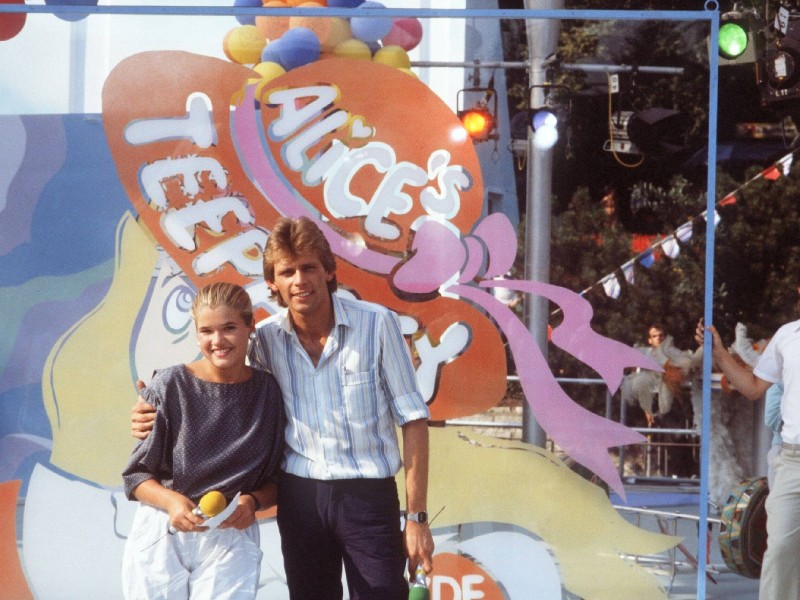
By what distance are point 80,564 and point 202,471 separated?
5.89 feet

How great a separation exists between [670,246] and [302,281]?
2.02 m

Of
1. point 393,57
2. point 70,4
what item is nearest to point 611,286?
point 393,57

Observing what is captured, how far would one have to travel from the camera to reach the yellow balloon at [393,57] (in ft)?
14.8

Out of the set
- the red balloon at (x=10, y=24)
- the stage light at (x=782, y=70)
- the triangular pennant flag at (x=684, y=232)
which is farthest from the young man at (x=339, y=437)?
the stage light at (x=782, y=70)

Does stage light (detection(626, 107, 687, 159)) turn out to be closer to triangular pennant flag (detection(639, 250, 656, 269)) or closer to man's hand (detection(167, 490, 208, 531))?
triangular pennant flag (detection(639, 250, 656, 269))

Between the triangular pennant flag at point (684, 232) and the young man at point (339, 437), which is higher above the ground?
the triangular pennant flag at point (684, 232)

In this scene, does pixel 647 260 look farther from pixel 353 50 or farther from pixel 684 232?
pixel 353 50

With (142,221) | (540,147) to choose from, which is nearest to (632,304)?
(540,147)

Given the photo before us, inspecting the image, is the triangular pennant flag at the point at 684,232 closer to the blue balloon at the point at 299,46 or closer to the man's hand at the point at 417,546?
the blue balloon at the point at 299,46

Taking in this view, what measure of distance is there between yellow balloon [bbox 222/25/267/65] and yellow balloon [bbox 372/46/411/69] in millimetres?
472

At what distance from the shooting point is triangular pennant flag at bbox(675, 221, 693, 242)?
4.61 meters

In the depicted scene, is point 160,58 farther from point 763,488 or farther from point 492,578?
point 763,488

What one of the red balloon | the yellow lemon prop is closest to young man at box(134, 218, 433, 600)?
the yellow lemon prop

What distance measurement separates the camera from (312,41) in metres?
4.52
